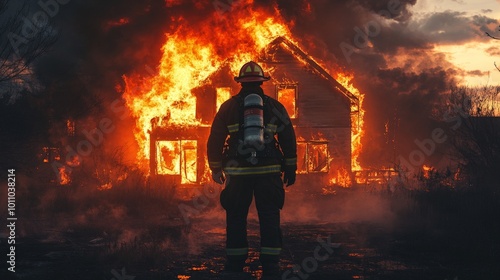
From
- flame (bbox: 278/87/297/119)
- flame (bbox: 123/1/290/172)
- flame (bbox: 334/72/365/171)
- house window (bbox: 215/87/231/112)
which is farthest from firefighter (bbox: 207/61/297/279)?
flame (bbox: 334/72/365/171)

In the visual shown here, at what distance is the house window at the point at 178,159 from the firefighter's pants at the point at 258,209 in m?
15.8

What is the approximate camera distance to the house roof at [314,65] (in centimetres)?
2158

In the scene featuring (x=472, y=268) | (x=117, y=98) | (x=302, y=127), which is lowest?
(x=472, y=268)

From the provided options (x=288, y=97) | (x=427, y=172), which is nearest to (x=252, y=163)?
(x=288, y=97)

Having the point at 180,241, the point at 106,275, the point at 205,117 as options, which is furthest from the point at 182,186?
the point at 106,275

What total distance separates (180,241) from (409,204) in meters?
6.34

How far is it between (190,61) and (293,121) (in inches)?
205

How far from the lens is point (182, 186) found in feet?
68.8

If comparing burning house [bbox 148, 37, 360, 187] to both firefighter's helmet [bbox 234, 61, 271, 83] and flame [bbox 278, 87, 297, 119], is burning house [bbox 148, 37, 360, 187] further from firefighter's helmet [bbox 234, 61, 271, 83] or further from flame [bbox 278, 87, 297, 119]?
firefighter's helmet [bbox 234, 61, 271, 83]

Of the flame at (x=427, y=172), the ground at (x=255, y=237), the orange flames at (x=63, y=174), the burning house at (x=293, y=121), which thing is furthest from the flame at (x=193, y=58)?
the flame at (x=427, y=172)

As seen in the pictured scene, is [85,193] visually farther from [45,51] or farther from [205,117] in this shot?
[205,117]

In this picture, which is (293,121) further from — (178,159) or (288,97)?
(178,159)

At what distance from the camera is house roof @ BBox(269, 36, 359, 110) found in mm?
21578

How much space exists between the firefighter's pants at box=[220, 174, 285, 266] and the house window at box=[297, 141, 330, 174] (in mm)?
15833
